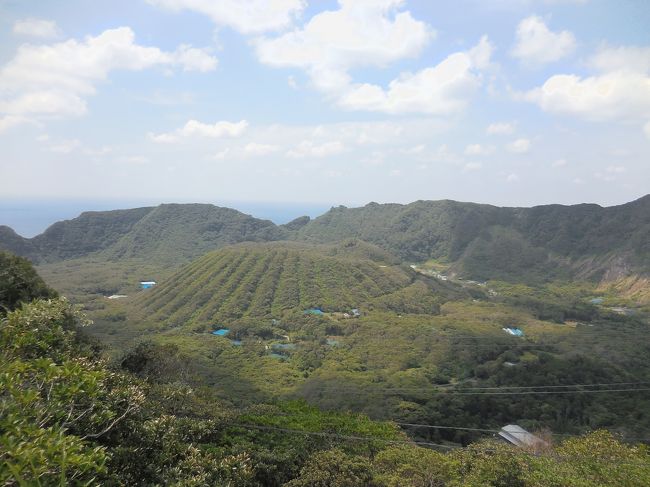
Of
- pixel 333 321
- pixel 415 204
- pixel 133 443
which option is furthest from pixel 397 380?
pixel 415 204

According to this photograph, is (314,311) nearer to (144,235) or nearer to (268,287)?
(268,287)

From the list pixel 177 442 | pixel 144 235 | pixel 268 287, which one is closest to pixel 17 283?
pixel 177 442

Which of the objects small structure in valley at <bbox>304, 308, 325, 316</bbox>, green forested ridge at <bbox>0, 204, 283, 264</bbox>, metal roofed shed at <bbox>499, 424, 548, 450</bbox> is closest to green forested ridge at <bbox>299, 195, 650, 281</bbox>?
green forested ridge at <bbox>0, 204, 283, 264</bbox>

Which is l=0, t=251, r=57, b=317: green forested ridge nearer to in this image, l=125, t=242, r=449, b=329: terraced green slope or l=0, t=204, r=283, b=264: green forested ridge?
l=125, t=242, r=449, b=329: terraced green slope

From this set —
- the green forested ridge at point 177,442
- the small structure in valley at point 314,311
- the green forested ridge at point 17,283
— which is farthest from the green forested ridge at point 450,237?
the green forested ridge at point 17,283

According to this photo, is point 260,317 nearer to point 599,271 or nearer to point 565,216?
point 599,271
